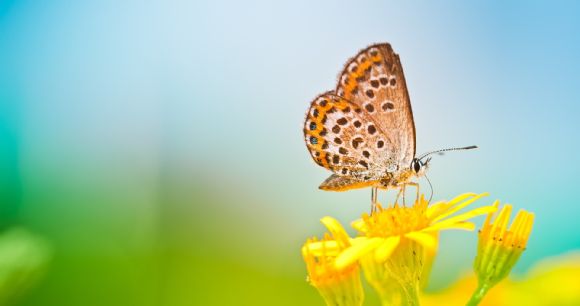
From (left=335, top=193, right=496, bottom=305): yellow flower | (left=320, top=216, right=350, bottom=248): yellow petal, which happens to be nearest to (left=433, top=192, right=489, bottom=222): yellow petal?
(left=335, top=193, right=496, bottom=305): yellow flower

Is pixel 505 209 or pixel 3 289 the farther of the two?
pixel 3 289

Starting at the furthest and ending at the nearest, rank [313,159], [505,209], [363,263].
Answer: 1. [313,159]
2. [363,263]
3. [505,209]

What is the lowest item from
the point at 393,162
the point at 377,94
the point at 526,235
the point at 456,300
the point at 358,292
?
the point at 456,300

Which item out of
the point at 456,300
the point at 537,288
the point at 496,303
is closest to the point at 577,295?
the point at 537,288

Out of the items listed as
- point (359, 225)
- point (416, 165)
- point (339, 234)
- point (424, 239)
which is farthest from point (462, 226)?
point (416, 165)

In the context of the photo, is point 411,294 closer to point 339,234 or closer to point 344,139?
point 339,234

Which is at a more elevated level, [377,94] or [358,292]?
[377,94]

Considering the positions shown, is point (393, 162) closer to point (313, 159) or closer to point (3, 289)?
point (313, 159)

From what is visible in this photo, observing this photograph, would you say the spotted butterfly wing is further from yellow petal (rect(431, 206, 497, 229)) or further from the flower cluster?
yellow petal (rect(431, 206, 497, 229))
